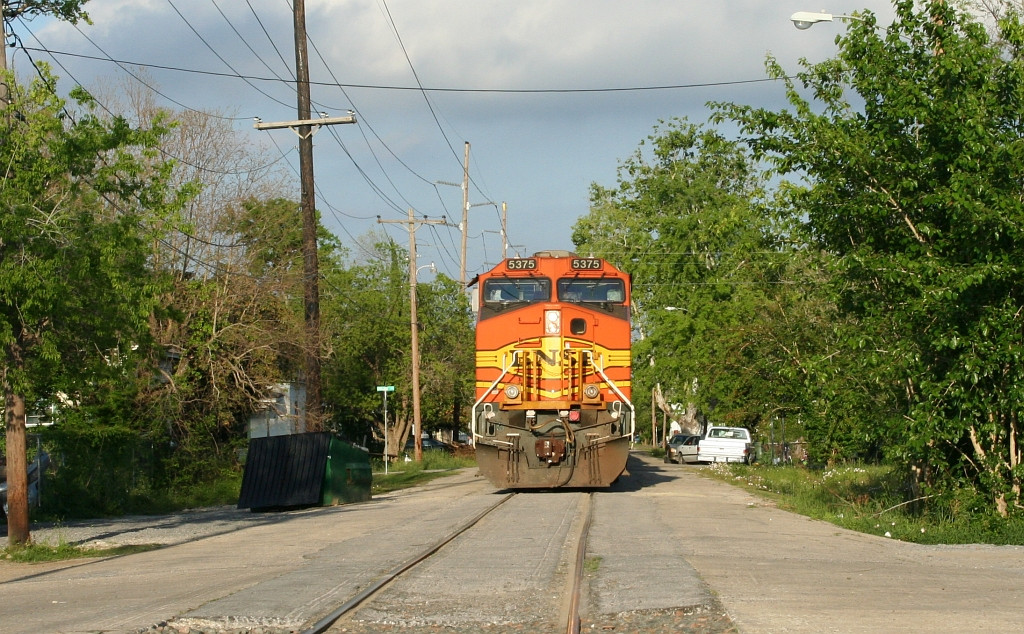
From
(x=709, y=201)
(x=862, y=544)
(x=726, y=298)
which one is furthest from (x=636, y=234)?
(x=862, y=544)

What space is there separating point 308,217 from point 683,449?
26045 mm

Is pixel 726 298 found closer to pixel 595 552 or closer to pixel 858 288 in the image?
pixel 858 288

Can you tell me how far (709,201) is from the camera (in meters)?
51.2

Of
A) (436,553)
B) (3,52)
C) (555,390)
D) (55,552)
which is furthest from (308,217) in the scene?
(436,553)

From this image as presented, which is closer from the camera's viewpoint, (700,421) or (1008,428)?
(1008,428)

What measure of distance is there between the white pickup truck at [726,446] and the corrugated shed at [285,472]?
77.2 feet

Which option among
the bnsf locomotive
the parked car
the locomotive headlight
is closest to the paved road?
A: the bnsf locomotive

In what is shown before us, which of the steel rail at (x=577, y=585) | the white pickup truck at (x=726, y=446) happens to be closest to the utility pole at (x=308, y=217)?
the steel rail at (x=577, y=585)

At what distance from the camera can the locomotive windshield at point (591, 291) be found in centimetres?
2298

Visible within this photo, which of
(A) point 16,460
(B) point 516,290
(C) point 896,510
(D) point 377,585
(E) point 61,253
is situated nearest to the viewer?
(D) point 377,585

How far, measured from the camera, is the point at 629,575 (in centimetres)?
1069

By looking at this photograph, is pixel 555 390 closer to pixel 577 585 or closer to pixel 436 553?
pixel 436 553

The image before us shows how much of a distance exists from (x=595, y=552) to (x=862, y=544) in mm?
4080

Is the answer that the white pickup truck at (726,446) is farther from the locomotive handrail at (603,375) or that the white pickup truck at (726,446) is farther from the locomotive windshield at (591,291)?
the locomotive handrail at (603,375)
